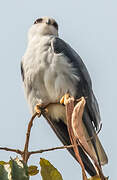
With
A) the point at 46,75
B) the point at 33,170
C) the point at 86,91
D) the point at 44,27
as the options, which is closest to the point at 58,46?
the point at 46,75

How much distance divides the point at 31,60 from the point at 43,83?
302 mm

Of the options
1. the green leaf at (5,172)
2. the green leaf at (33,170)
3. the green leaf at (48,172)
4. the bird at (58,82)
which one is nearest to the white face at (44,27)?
the bird at (58,82)

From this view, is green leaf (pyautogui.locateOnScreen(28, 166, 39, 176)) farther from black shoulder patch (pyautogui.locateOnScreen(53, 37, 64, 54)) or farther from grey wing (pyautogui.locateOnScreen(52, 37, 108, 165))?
black shoulder patch (pyautogui.locateOnScreen(53, 37, 64, 54))

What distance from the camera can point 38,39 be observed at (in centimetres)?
515

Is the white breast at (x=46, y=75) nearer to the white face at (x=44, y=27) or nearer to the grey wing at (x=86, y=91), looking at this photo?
the grey wing at (x=86, y=91)

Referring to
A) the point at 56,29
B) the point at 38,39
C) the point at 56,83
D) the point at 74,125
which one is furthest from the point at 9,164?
the point at 56,29

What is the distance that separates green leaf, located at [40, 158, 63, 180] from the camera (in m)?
2.04

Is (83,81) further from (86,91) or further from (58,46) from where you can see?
(58,46)

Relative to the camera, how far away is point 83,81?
4.71 m

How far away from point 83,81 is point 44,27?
126 centimetres

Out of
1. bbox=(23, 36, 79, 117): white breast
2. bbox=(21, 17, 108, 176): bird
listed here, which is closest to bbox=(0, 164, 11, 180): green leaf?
bbox=(21, 17, 108, 176): bird

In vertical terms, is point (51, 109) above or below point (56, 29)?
below

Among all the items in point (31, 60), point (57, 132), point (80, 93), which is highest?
point (31, 60)

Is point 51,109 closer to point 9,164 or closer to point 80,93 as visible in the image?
point 80,93
